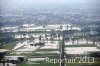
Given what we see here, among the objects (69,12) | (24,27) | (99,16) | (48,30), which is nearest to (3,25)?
(24,27)

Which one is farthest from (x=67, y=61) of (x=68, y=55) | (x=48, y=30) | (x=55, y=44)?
(x=48, y=30)

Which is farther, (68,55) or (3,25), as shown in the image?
(3,25)

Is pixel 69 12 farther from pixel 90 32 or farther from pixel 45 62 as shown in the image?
pixel 45 62

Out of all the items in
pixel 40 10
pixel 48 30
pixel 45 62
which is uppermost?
pixel 40 10

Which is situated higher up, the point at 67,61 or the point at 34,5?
the point at 34,5

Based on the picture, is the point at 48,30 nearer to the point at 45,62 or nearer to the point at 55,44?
the point at 55,44

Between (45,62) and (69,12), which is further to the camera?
(69,12)
